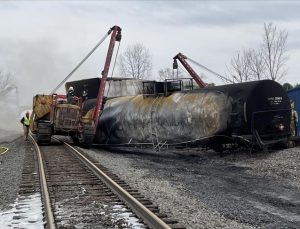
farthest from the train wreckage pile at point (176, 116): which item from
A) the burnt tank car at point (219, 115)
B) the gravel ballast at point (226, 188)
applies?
the gravel ballast at point (226, 188)

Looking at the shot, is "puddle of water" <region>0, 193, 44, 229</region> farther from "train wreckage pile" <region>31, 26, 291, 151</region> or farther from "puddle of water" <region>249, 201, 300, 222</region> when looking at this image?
"train wreckage pile" <region>31, 26, 291, 151</region>

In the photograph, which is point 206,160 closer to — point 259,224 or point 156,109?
point 156,109

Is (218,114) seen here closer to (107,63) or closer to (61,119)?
(61,119)

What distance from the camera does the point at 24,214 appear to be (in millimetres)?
7129

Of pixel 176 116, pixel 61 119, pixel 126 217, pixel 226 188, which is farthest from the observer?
pixel 61 119

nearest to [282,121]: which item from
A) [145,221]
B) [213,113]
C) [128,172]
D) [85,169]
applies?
[213,113]

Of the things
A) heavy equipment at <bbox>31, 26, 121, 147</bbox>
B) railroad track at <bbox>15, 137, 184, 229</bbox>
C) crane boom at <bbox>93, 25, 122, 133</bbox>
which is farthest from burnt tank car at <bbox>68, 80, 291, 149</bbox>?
railroad track at <bbox>15, 137, 184, 229</bbox>

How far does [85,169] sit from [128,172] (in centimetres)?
128

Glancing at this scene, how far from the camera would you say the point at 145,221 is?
6352 mm

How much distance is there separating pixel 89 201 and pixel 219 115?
8955mm

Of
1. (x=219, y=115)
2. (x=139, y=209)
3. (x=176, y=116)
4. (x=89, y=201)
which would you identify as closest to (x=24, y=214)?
(x=89, y=201)

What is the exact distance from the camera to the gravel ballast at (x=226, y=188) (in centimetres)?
714

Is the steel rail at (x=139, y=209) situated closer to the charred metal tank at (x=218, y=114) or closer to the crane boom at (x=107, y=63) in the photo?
the charred metal tank at (x=218, y=114)

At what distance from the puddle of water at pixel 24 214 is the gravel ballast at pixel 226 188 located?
2.07m
